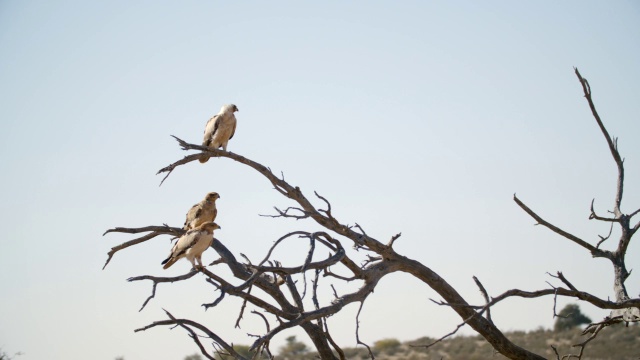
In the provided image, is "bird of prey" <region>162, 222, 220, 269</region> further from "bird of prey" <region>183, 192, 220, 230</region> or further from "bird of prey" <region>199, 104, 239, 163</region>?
"bird of prey" <region>199, 104, 239, 163</region>

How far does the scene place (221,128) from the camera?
1203cm

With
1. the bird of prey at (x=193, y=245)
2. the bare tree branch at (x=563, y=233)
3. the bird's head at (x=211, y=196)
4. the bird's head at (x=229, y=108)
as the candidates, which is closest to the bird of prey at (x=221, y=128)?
the bird's head at (x=229, y=108)

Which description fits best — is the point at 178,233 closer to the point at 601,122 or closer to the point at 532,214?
the point at 532,214

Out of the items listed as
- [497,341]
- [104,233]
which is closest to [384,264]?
[497,341]

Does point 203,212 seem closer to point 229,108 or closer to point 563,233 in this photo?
point 229,108

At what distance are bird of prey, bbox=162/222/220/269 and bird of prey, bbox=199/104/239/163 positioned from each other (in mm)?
2832

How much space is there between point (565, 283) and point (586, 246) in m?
1.49

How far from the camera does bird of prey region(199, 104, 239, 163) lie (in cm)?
1199

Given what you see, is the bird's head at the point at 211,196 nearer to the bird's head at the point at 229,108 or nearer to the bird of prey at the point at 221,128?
the bird of prey at the point at 221,128

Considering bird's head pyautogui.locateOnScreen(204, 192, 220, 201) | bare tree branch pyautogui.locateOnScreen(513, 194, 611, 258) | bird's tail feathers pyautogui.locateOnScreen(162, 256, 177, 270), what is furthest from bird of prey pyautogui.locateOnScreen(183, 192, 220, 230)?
bare tree branch pyautogui.locateOnScreen(513, 194, 611, 258)

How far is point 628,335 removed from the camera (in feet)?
102

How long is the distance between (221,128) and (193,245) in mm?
3228

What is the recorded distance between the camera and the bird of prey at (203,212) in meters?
10.4

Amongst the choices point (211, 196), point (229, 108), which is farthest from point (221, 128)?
point (211, 196)
